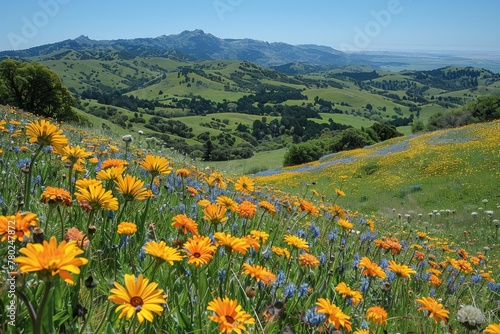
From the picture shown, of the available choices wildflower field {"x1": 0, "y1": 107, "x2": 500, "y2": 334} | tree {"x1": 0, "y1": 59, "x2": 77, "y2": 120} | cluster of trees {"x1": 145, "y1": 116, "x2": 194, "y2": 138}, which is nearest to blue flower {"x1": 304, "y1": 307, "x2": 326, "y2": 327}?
wildflower field {"x1": 0, "y1": 107, "x2": 500, "y2": 334}

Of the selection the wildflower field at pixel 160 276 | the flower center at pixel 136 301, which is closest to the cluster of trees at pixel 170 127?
the wildflower field at pixel 160 276

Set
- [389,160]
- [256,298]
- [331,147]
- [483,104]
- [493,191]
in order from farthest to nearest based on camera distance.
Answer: [331,147] → [483,104] → [389,160] → [493,191] → [256,298]

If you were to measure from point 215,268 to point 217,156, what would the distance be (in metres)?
102

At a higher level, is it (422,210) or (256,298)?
(256,298)

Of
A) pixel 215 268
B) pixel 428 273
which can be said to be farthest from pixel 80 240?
pixel 428 273

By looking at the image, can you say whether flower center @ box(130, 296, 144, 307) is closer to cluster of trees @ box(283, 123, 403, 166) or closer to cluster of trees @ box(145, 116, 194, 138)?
cluster of trees @ box(283, 123, 403, 166)

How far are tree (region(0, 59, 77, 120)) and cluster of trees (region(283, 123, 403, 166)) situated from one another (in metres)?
32.1

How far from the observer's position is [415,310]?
311cm

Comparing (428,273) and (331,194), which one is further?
(331,194)

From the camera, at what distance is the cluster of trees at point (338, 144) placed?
56062 mm

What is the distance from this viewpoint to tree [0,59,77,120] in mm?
47969

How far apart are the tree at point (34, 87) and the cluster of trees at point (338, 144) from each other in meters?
32.1

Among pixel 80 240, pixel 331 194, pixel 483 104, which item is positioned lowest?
pixel 331 194

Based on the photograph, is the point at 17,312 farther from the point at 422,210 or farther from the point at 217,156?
the point at 217,156
